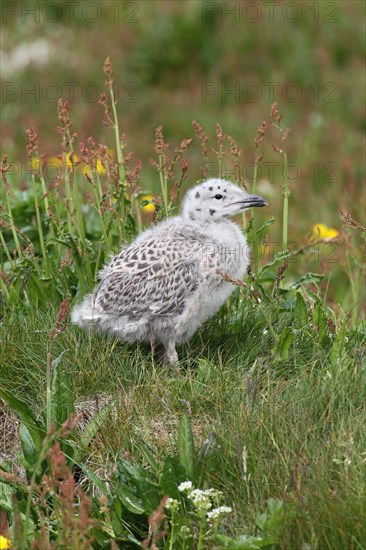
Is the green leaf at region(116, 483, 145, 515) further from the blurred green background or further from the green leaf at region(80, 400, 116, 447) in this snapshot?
the blurred green background

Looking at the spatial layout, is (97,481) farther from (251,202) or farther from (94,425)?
(251,202)

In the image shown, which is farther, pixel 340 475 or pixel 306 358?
pixel 306 358

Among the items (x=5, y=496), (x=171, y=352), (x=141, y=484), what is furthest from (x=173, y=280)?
(x=5, y=496)

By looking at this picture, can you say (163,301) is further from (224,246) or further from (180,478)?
(180,478)

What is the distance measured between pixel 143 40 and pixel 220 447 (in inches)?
419

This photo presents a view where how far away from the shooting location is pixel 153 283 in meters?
5.53

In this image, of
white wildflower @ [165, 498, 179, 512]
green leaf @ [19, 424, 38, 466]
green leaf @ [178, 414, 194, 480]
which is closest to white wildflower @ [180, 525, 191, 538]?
white wildflower @ [165, 498, 179, 512]

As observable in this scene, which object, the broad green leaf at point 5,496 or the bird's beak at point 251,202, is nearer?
the broad green leaf at point 5,496

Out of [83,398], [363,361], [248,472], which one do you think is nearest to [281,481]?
[248,472]

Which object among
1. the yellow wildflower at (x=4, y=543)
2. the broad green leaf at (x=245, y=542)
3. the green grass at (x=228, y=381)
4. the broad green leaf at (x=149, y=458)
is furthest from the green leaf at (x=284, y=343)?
the yellow wildflower at (x=4, y=543)

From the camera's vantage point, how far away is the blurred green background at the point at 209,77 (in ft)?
44.2

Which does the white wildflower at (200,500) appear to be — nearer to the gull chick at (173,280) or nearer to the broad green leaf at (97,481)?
the broad green leaf at (97,481)

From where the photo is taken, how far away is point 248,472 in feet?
14.7

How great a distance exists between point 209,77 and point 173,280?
9.12 metres
